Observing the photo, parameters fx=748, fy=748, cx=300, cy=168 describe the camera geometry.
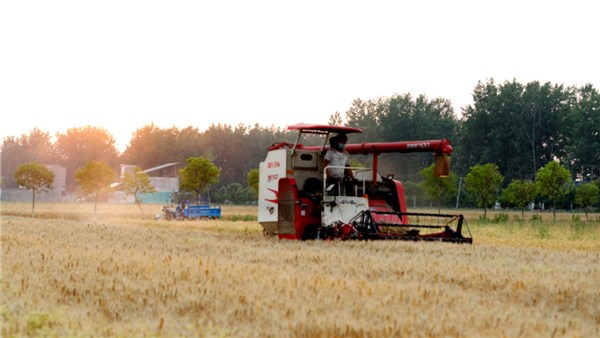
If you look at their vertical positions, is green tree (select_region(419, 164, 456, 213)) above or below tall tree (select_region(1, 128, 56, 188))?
below

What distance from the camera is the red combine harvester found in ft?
52.9

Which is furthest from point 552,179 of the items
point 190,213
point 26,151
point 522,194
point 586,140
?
point 26,151

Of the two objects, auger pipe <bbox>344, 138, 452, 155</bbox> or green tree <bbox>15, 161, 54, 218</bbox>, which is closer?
auger pipe <bbox>344, 138, 452, 155</bbox>

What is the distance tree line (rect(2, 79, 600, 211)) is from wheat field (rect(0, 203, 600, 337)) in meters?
72.7

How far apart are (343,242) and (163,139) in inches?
3794

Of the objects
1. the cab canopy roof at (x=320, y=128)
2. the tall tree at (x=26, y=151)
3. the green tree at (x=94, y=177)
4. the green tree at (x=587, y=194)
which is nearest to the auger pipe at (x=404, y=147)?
the cab canopy roof at (x=320, y=128)

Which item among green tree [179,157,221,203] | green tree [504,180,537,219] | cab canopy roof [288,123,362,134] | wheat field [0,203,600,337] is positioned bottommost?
wheat field [0,203,600,337]

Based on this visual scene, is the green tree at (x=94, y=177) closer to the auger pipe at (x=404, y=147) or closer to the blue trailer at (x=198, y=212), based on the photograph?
the blue trailer at (x=198, y=212)

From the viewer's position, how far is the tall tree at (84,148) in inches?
4884

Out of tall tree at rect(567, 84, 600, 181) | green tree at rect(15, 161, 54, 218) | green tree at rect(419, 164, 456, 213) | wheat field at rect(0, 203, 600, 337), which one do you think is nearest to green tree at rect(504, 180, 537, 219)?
green tree at rect(419, 164, 456, 213)

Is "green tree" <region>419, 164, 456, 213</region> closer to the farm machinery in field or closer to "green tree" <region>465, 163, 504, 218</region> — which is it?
"green tree" <region>465, 163, 504, 218</region>

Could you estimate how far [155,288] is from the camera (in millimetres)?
8312

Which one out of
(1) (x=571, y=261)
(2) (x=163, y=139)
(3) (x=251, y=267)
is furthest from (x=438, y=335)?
(2) (x=163, y=139)

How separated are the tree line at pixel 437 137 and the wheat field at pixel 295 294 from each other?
72688mm
